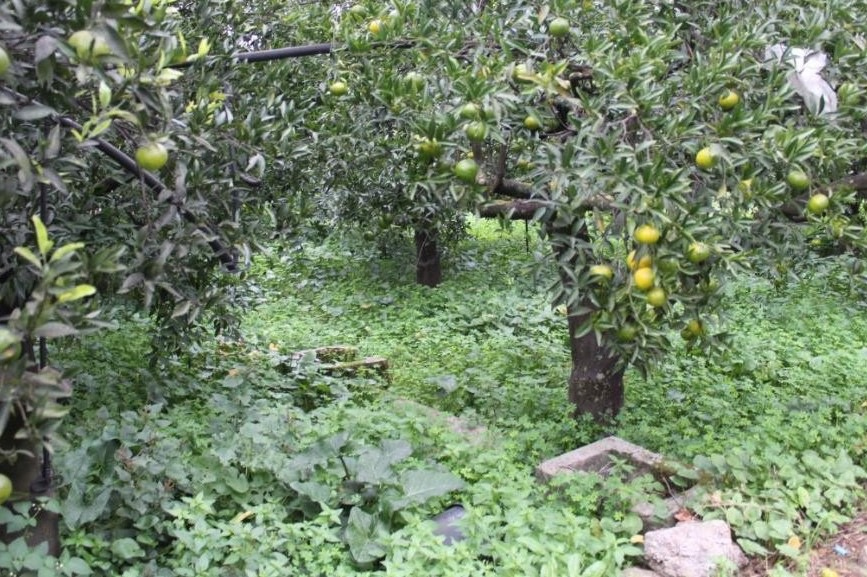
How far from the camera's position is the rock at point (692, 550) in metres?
2.81

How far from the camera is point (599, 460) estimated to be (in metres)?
3.65

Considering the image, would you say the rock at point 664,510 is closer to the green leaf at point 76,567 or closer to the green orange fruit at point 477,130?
the green orange fruit at point 477,130

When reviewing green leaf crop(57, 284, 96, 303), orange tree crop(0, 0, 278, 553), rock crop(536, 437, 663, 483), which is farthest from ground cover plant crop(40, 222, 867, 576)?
green leaf crop(57, 284, 96, 303)

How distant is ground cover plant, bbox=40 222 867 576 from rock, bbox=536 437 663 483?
11cm

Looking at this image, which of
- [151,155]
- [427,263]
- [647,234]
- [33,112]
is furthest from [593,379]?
[427,263]

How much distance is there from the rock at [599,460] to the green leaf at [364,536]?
87cm

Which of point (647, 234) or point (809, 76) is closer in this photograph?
point (647, 234)

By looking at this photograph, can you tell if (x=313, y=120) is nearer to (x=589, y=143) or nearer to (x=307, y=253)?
(x=589, y=143)

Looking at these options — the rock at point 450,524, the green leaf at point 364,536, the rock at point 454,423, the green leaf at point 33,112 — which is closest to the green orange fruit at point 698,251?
the rock at point 450,524

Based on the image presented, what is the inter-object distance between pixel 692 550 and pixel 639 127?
1498 millimetres

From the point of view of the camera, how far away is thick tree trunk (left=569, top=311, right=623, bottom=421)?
4.28m

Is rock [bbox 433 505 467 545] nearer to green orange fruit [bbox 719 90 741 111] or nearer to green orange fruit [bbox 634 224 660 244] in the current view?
green orange fruit [bbox 634 224 660 244]

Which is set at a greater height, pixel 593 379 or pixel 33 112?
pixel 33 112

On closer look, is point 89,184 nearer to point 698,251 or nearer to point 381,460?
point 381,460
